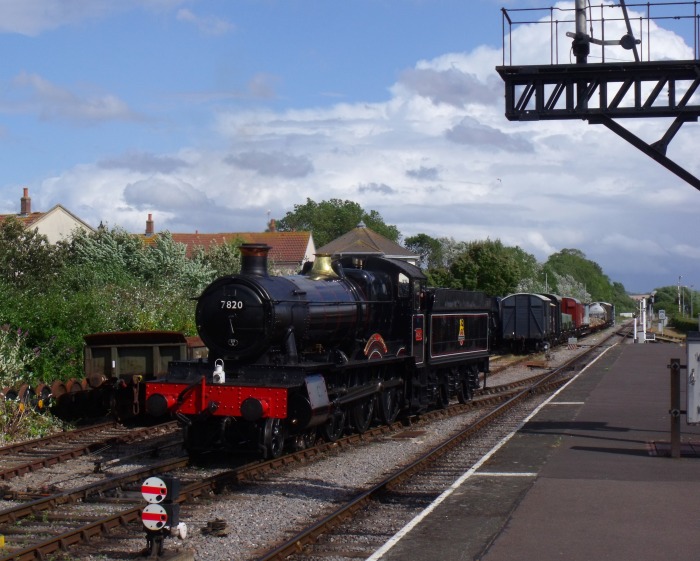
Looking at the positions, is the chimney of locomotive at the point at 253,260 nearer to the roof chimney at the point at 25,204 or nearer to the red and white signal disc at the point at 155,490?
the red and white signal disc at the point at 155,490

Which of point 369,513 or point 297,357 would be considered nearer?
point 369,513

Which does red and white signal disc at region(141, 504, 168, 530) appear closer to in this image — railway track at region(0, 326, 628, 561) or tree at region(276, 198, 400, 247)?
railway track at region(0, 326, 628, 561)

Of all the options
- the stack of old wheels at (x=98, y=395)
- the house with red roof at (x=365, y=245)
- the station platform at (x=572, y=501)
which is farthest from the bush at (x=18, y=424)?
the house with red roof at (x=365, y=245)

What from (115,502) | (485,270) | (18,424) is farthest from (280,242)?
(115,502)

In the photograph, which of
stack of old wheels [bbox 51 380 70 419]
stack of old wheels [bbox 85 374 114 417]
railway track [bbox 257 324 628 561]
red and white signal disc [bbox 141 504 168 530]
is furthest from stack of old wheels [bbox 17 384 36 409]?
red and white signal disc [bbox 141 504 168 530]

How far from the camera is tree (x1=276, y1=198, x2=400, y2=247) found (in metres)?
104

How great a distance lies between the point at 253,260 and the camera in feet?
40.9

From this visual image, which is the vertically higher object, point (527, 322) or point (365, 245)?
point (365, 245)

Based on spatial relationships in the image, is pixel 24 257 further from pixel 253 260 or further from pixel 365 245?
pixel 365 245

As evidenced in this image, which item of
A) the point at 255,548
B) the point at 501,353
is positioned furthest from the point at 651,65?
the point at 501,353

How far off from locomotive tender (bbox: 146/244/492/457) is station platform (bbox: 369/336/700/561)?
2.48 meters

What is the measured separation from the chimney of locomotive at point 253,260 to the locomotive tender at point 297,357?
0.05ft

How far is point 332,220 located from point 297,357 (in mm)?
93793

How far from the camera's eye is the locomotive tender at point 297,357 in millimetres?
11633
